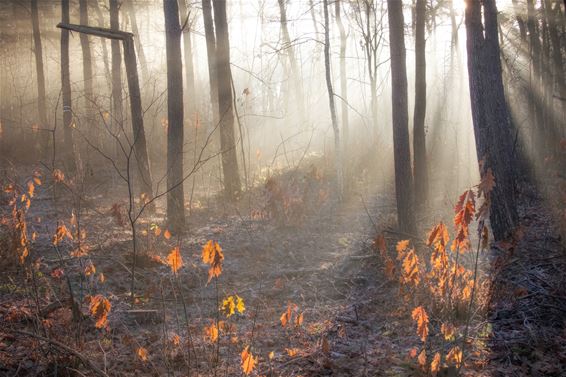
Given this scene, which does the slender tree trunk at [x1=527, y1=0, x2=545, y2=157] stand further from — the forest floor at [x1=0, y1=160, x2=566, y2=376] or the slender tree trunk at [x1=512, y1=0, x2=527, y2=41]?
the forest floor at [x1=0, y1=160, x2=566, y2=376]

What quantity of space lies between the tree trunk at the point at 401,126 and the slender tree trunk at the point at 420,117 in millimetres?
3048

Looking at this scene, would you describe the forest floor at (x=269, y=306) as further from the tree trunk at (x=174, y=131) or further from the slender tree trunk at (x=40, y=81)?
the slender tree trunk at (x=40, y=81)

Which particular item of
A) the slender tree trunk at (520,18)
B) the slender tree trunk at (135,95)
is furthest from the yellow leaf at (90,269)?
the slender tree trunk at (520,18)

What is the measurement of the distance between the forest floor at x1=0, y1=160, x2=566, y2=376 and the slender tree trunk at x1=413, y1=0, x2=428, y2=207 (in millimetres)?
1255

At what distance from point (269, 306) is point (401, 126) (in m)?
3.53

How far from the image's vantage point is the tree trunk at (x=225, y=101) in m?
10.9

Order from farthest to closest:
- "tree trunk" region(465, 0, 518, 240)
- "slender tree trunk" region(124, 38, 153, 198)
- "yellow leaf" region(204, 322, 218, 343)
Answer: "slender tree trunk" region(124, 38, 153, 198), "tree trunk" region(465, 0, 518, 240), "yellow leaf" region(204, 322, 218, 343)

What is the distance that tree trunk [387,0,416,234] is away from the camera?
782cm

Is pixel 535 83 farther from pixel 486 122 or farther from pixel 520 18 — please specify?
pixel 486 122

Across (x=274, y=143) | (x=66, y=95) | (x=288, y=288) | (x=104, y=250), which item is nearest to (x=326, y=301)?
(x=288, y=288)

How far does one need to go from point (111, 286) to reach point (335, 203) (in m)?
6.51

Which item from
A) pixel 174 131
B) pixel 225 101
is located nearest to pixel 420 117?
pixel 225 101

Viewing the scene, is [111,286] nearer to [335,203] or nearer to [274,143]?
[335,203]

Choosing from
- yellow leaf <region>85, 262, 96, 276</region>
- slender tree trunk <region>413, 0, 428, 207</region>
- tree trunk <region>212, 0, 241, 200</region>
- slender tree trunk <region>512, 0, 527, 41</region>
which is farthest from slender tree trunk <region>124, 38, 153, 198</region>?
slender tree trunk <region>512, 0, 527, 41</region>
